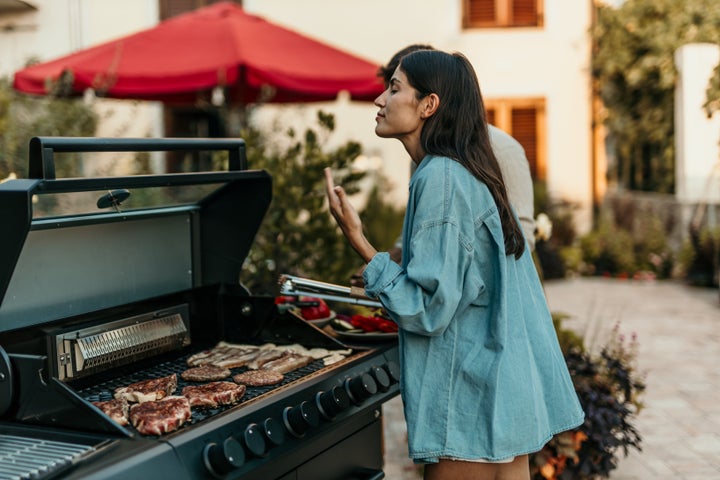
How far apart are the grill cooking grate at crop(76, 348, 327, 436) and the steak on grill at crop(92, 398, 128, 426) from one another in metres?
0.04

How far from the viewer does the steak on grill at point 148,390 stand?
202cm

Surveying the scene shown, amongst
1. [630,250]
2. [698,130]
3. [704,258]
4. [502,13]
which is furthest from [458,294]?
[502,13]

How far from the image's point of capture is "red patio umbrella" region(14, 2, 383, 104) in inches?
222

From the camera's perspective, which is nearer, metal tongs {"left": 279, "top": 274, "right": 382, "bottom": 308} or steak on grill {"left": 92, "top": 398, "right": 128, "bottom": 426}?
steak on grill {"left": 92, "top": 398, "right": 128, "bottom": 426}

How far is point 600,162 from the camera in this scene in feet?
39.4

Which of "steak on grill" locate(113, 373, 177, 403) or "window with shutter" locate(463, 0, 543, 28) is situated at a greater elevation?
"window with shutter" locate(463, 0, 543, 28)

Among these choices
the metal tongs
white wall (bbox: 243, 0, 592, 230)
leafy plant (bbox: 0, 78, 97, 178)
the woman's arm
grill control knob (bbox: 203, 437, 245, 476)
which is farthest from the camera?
white wall (bbox: 243, 0, 592, 230)

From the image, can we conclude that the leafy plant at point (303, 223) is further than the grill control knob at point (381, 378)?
Yes

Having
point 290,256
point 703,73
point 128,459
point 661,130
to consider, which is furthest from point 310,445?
point 661,130

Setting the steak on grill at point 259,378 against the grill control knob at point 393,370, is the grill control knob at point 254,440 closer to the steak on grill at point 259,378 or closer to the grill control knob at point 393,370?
A: the steak on grill at point 259,378

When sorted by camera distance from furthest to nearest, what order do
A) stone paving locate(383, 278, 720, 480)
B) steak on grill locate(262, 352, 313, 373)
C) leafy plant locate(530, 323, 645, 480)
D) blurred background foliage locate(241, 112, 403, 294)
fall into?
blurred background foliage locate(241, 112, 403, 294) → stone paving locate(383, 278, 720, 480) → leafy plant locate(530, 323, 645, 480) → steak on grill locate(262, 352, 313, 373)

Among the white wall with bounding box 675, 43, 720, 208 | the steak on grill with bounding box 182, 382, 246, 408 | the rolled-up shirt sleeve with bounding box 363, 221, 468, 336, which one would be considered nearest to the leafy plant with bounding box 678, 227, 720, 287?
the white wall with bounding box 675, 43, 720, 208

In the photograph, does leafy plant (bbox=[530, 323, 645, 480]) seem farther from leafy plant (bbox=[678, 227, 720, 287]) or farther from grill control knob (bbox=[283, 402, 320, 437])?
leafy plant (bbox=[678, 227, 720, 287])

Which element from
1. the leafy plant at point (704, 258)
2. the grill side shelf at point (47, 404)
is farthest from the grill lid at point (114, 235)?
the leafy plant at point (704, 258)
